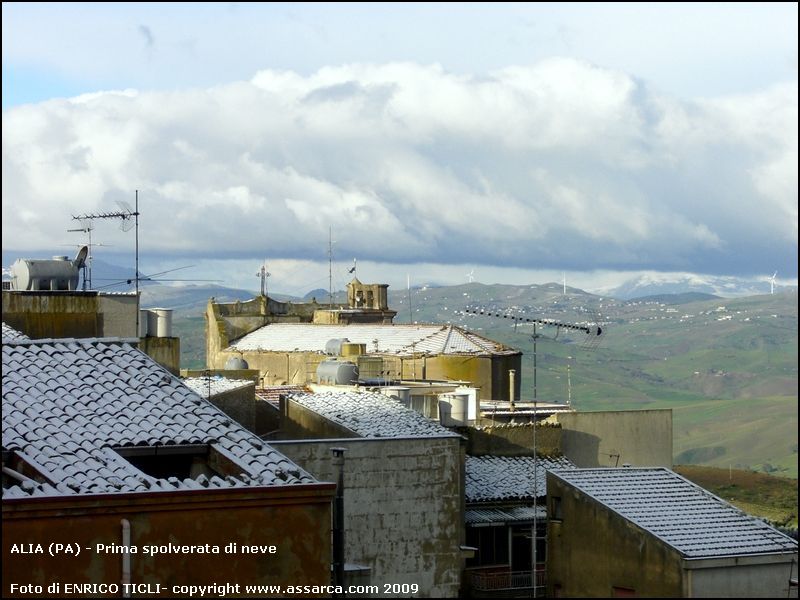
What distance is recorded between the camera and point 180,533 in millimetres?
16312

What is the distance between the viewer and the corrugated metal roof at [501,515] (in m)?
34.6

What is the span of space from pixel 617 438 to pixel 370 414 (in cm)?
1121

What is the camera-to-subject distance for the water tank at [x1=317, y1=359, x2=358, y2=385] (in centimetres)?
4462

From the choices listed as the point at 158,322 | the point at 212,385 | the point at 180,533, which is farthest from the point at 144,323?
the point at 180,533

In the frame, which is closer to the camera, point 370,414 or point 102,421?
point 102,421

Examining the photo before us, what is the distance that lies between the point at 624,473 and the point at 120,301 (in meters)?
11.0

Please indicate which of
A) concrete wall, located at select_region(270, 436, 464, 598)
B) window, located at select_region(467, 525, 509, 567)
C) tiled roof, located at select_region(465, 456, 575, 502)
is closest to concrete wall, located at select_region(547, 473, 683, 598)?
concrete wall, located at select_region(270, 436, 464, 598)

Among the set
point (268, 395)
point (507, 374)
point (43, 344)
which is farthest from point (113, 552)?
point (507, 374)

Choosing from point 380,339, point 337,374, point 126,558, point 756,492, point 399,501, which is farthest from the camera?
point 756,492

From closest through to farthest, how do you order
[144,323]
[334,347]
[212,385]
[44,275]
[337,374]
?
1. [44,275]
2. [144,323]
3. [212,385]
4. [337,374]
5. [334,347]

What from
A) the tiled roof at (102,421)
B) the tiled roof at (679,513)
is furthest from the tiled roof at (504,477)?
the tiled roof at (102,421)

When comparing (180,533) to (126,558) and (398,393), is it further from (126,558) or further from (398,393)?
(398,393)

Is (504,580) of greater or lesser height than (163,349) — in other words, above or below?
below

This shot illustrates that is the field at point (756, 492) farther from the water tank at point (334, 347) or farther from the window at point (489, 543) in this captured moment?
the window at point (489, 543)
